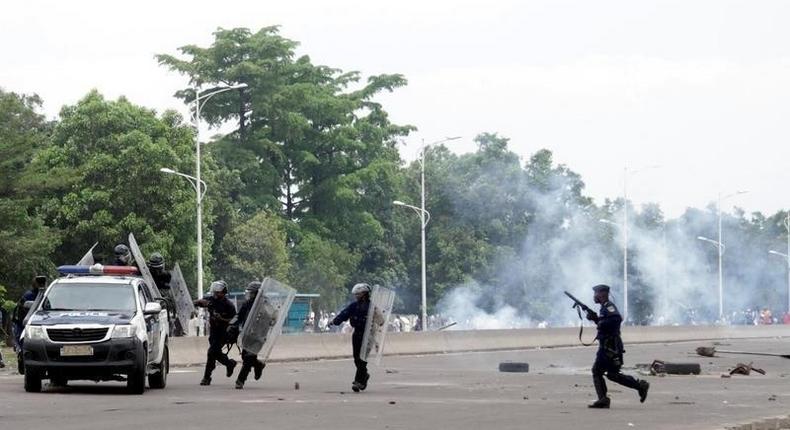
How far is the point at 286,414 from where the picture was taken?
19.9m

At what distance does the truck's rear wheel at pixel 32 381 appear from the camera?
78.0 ft

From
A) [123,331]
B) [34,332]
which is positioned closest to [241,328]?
[123,331]

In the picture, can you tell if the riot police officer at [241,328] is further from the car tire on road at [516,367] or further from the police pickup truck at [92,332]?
the car tire on road at [516,367]

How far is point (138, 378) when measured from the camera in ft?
78.7

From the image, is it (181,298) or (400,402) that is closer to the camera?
(400,402)

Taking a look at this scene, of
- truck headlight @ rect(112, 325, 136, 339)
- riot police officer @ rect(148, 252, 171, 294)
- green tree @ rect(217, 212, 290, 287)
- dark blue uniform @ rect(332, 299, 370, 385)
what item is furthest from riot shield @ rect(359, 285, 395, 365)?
green tree @ rect(217, 212, 290, 287)

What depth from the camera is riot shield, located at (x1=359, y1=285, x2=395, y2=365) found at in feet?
85.1

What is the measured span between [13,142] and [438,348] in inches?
739

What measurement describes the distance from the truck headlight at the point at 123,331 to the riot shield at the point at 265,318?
10.8 ft

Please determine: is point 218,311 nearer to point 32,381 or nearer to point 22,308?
point 32,381

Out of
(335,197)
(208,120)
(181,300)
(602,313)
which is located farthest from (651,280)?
(602,313)

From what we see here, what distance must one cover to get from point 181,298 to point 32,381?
996cm

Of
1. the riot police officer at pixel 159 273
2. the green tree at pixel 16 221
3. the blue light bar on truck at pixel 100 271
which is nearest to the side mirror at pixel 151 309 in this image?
the blue light bar on truck at pixel 100 271

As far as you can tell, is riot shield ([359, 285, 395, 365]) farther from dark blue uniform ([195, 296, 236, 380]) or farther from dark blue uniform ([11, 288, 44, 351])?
dark blue uniform ([11, 288, 44, 351])
